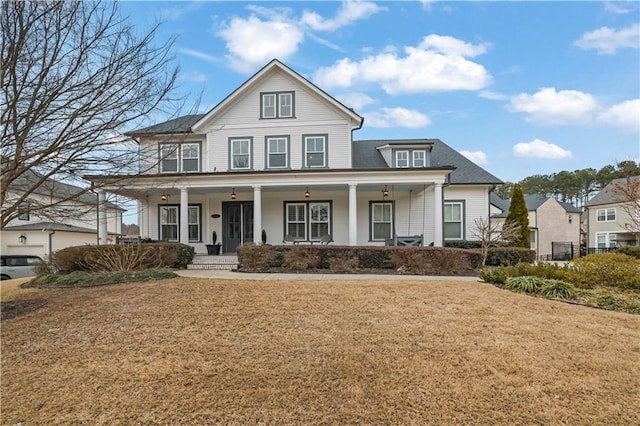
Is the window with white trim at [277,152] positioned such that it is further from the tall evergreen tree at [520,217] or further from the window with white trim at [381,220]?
the tall evergreen tree at [520,217]

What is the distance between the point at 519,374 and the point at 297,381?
2.46m

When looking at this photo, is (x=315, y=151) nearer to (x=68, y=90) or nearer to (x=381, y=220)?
(x=381, y=220)

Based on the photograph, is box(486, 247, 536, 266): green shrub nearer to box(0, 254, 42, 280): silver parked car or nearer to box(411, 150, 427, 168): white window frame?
box(411, 150, 427, 168): white window frame

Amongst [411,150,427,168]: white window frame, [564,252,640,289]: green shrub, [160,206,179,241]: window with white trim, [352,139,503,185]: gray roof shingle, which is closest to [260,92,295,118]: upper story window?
[352,139,503,185]: gray roof shingle

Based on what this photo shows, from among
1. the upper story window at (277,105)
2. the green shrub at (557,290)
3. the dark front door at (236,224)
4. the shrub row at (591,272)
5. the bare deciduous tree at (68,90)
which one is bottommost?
the green shrub at (557,290)

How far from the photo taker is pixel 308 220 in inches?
632

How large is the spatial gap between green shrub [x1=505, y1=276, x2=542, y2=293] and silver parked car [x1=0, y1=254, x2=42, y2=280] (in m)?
19.2

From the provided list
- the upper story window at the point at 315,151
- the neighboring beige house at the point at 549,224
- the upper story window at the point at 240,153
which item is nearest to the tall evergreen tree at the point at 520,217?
the upper story window at the point at 315,151

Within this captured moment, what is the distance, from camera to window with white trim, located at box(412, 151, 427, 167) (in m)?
16.4

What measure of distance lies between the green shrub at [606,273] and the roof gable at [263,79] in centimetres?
1035

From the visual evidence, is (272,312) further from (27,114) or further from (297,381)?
(27,114)

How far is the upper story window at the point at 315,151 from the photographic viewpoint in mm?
15578

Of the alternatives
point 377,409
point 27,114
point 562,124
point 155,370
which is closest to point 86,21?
point 27,114

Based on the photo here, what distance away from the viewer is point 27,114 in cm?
510
